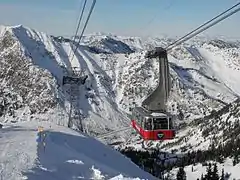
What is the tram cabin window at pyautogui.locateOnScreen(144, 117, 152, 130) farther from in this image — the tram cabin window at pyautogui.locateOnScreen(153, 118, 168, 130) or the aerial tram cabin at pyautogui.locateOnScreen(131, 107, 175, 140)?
the tram cabin window at pyautogui.locateOnScreen(153, 118, 168, 130)

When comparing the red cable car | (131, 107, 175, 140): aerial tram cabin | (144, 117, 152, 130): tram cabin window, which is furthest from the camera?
(131, 107, 175, 140): aerial tram cabin

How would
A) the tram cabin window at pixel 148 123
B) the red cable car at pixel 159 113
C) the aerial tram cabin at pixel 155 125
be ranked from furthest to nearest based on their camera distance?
the aerial tram cabin at pixel 155 125 → the tram cabin window at pixel 148 123 → the red cable car at pixel 159 113

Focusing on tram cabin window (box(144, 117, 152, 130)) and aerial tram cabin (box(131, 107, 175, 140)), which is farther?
aerial tram cabin (box(131, 107, 175, 140))

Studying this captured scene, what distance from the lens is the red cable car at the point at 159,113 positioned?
3603 centimetres

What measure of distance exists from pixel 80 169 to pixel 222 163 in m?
159

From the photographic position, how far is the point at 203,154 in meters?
193

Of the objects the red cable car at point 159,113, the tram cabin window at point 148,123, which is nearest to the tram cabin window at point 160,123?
the red cable car at point 159,113

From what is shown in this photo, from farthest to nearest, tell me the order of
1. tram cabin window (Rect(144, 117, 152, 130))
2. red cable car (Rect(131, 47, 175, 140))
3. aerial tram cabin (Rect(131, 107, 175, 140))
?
aerial tram cabin (Rect(131, 107, 175, 140)), tram cabin window (Rect(144, 117, 152, 130)), red cable car (Rect(131, 47, 175, 140))

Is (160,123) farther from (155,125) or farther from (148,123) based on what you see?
(148,123)

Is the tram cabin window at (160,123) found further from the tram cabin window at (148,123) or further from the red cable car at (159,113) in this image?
the tram cabin window at (148,123)

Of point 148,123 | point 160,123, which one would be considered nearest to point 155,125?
point 148,123

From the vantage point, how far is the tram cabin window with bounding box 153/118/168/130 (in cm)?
3750

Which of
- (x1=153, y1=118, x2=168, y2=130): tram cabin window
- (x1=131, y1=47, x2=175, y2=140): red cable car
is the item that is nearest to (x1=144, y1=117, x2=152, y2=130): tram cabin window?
(x1=131, y1=47, x2=175, y2=140): red cable car

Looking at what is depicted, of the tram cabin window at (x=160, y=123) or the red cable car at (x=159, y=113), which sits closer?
the red cable car at (x=159, y=113)
